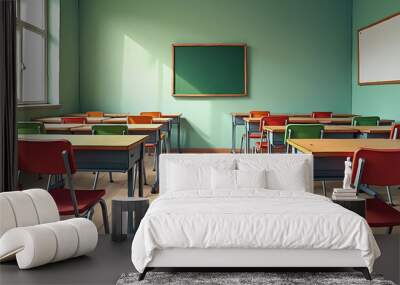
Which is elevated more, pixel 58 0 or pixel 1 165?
pixel 58 0

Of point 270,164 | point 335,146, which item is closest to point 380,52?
point 335,146

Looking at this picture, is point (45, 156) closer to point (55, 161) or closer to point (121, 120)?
point (55, 161)

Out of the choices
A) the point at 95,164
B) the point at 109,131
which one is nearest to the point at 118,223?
the point at 95,164

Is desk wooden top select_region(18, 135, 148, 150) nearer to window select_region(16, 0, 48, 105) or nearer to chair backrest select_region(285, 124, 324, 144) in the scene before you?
chair backrest select_region(285, 124, 324, 144)

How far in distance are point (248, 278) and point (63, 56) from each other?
7832 millimetres

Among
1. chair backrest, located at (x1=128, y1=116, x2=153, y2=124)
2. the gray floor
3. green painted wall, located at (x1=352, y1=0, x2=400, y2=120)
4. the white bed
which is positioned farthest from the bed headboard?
green painted wall, located at (x1=352, y1=0, x2=400, y2=120)

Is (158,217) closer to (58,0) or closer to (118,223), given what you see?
(118,223)

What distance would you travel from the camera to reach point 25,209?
2.35m

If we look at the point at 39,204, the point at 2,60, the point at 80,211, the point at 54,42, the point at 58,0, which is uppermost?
the point at 58,0

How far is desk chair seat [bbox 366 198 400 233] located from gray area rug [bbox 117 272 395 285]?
959 millimetres

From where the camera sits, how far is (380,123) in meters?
7.69

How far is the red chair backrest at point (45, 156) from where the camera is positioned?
3506 millimetres

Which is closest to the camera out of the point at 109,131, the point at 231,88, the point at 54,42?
the point at 109,131

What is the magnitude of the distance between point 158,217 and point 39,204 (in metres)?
0.63
